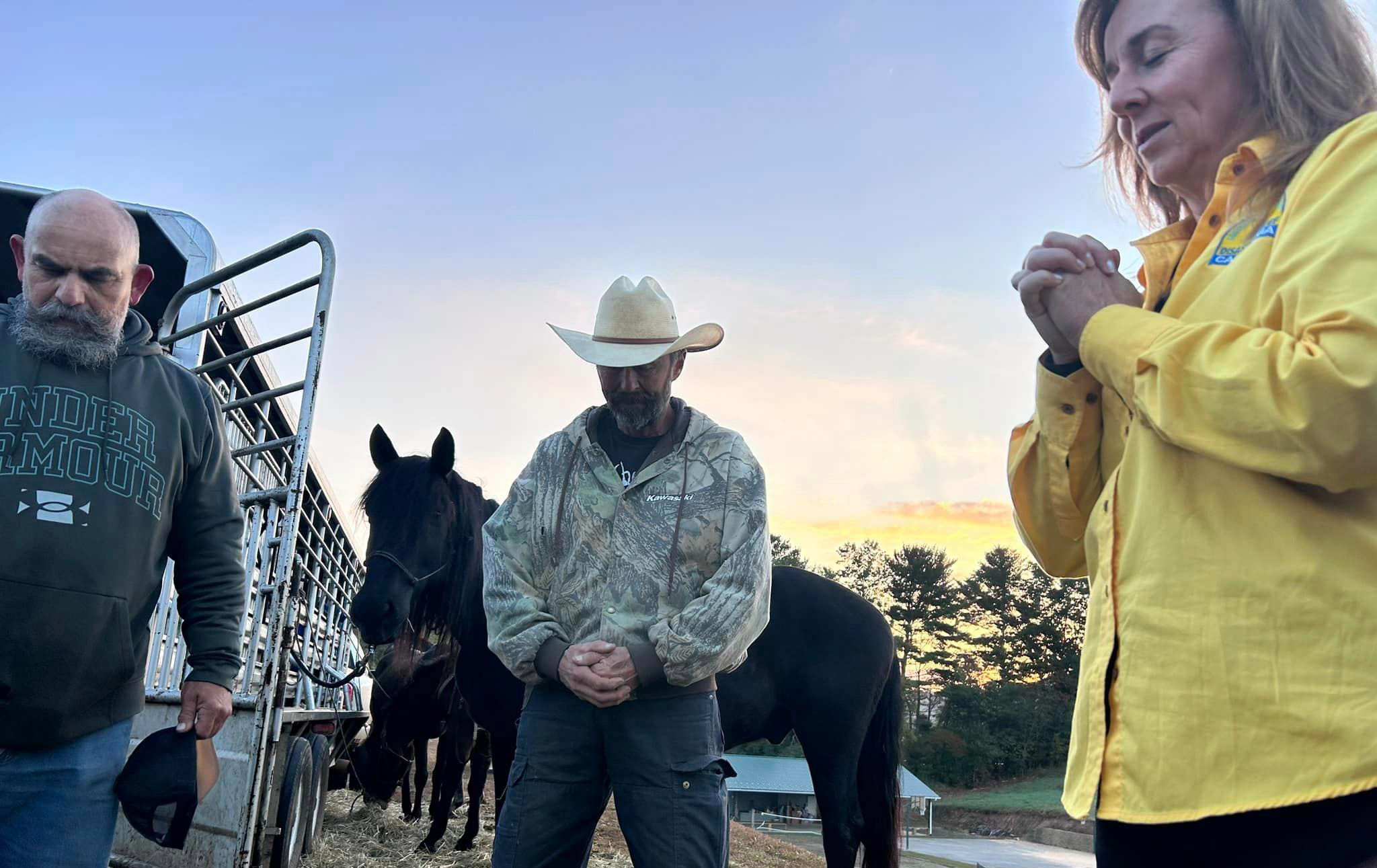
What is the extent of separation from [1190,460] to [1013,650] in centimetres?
5784

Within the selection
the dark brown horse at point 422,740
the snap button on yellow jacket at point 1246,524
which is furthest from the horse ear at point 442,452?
the snap button on yellow jacket at point 1246,524

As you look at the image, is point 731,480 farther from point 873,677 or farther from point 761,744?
point 761,744

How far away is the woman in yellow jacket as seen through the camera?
3.17 ft

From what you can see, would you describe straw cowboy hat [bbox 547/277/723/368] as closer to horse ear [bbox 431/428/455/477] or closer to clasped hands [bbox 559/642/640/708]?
clasped hands [bbox 559/642/640/708]

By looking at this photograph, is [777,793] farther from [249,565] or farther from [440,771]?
[249,565]

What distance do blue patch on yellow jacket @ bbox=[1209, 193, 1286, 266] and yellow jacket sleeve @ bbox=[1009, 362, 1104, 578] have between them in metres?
0.23

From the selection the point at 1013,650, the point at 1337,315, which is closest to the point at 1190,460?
the point at 1337,315

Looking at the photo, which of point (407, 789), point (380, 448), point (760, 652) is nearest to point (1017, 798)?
point (407, 789)

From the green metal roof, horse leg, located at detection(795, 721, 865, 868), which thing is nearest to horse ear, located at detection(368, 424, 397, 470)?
horse leg, located at detection(795, 721, 865, 868)

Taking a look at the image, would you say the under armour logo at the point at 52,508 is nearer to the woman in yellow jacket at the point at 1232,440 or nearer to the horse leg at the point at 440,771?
the woman in yellow jacket at the point at 1232,440

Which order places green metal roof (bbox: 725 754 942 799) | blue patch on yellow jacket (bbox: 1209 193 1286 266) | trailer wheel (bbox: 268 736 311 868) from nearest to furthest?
blue patch on yellow jacket (bbox: 1209 193 1286 266) → trailer wheel (bbox: 268 736 311 868) → green metal roof (bbox: 725 754 942 799)

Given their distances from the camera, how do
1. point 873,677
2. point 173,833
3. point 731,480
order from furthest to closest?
point 873,677
point 731,480
point 173,833

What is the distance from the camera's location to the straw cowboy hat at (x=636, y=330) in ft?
8.52

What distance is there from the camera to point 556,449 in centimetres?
268
